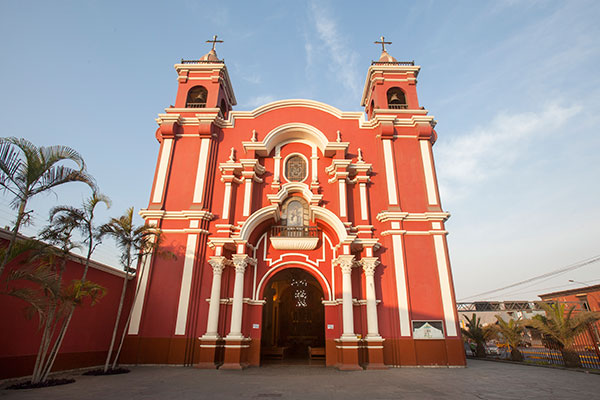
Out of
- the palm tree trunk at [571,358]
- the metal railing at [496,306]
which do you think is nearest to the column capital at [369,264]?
the palm tree trunk at [571,358]

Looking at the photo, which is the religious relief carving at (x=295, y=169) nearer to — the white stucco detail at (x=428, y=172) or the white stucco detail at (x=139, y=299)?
the white stucco detail at (x=428, y=172)

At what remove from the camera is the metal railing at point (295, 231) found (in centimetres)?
1336

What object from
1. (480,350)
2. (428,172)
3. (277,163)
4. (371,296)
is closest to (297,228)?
(277,163)

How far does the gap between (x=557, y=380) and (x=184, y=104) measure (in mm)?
17712

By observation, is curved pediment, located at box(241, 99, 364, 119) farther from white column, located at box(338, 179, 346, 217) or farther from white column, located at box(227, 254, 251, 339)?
white column, located at box(227, 254, 251, 339)

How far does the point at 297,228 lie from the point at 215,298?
4.17 m

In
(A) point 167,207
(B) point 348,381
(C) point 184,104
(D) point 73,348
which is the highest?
(C) point 184,104

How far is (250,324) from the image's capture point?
41.0ft

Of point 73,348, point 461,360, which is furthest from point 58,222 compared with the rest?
point 461,360

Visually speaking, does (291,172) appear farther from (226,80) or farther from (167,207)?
(226,80)

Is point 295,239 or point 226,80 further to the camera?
point 226,80

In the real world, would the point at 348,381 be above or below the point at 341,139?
below

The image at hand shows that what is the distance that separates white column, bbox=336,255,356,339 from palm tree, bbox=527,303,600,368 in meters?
7.48

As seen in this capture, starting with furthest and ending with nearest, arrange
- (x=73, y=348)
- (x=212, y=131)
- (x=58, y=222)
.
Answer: (x=212, y=131)
(x=73, y=348)
(x=58, y=222)
